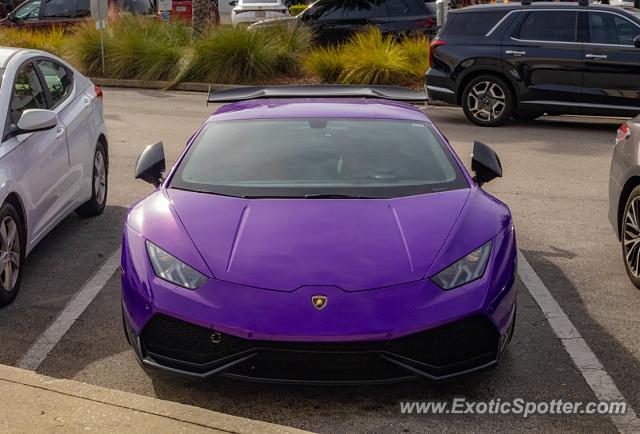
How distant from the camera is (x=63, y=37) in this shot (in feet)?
81.2

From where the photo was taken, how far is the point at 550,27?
15180 millimetres

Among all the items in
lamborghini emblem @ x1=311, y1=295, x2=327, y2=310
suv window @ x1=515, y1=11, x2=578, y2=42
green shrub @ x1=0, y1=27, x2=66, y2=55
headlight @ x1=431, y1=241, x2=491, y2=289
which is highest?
headlight @ x1=431, y1=241, x2=491, y2=289

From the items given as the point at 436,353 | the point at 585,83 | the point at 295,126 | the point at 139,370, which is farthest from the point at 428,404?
the point at 585,83

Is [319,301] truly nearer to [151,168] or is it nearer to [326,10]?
[151,168]

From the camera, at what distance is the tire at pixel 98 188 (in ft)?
29.5

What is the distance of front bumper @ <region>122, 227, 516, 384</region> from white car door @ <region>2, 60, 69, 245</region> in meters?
2.42

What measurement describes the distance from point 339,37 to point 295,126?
16.4 m

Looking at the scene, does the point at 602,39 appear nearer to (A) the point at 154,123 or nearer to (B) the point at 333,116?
(A) the point at 154,123

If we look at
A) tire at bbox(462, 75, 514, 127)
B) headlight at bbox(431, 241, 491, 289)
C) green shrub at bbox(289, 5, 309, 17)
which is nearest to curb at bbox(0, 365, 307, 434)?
headlight at bbox(431, 241, 491, 289)

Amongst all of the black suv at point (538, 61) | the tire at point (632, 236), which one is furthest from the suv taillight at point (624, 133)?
the black suv at point (538, 61)

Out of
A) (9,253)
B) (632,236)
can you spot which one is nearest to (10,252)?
(9,253)

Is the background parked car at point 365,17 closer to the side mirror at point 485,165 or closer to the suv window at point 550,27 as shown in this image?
the suv window at point 550,27

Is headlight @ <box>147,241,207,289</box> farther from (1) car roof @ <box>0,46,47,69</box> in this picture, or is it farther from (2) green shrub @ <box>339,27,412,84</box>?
(2) green shrub @ <box>339,27,412,84</box>

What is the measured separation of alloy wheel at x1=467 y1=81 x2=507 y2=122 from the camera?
50.3 ft
